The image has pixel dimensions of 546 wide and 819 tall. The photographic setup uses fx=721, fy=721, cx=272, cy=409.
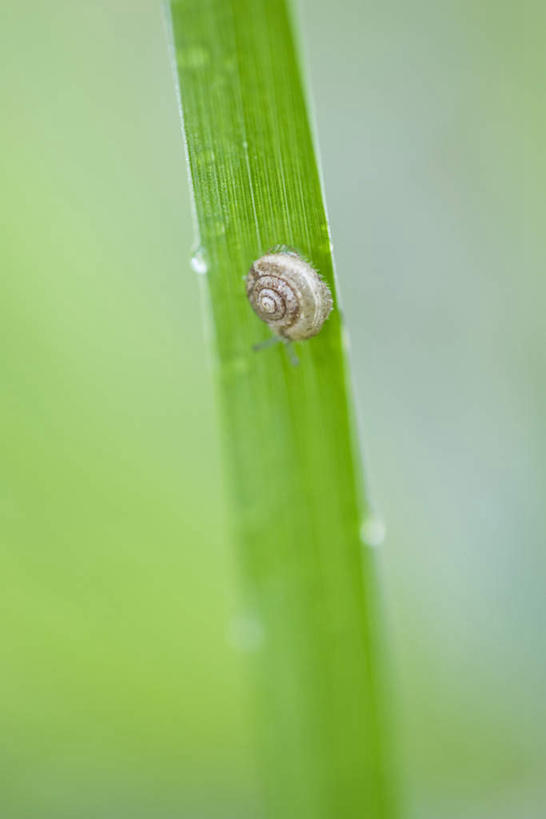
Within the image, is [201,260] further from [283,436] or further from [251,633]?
[251,633]

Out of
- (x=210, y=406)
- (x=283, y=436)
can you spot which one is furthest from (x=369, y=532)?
(x=210, y=406)

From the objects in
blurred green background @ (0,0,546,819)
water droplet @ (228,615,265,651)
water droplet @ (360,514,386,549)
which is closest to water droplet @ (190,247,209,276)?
water droplet @ (360,514,386,549)

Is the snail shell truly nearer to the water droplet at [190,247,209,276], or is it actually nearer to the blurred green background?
the water droplet at [190,247,209,276]

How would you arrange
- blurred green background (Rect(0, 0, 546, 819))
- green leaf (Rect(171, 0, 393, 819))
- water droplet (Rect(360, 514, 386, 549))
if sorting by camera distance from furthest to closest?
blurred green background (Rect(0, 0, 546, 819))
water droplet (Rect(360, 514, 386, 549))
green leaf (Rect(171, 0, 393, 819))

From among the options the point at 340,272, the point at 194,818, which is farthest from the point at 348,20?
the point at 194,818

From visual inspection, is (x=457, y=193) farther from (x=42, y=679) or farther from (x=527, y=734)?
(x=42, y=679)

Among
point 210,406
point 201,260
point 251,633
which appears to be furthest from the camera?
point 210,406
